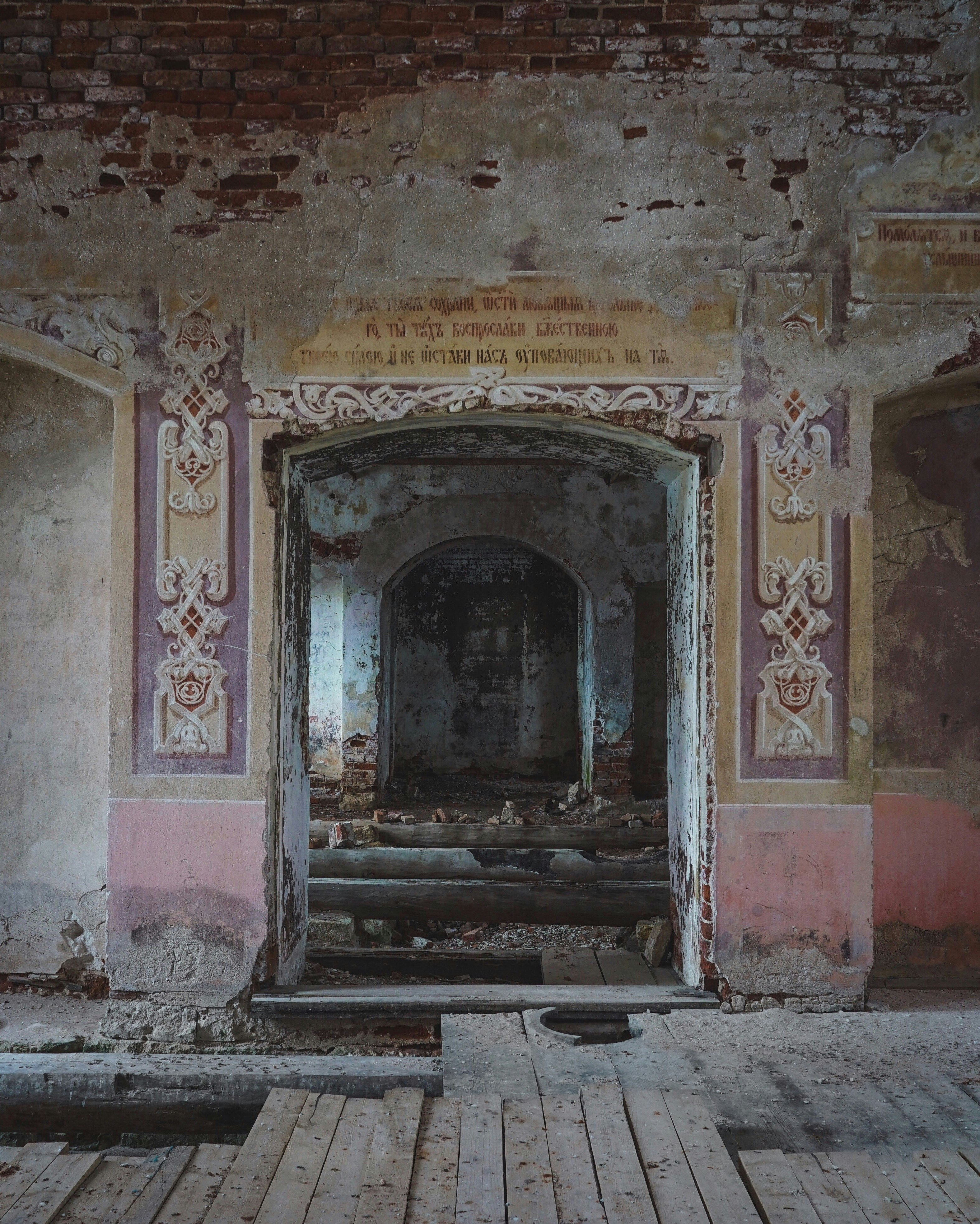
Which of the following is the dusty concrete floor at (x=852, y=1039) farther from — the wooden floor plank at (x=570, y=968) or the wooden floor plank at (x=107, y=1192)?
the wooden floor plank at (x=107, y=1192)

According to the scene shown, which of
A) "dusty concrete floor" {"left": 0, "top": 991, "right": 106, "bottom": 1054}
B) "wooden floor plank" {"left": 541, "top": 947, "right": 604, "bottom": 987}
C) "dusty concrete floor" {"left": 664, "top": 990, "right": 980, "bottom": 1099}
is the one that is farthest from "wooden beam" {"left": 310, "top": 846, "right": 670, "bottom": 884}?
"dusty concrete floor" {"left": 664, "top": 990, "right": 980, "bottom": 1099}

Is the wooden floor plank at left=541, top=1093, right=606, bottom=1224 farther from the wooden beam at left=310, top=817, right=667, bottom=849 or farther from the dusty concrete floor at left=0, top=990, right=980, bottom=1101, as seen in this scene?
the wooden beam at left=310, top=817, right=667, bottom=849

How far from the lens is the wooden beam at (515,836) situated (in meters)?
6.81

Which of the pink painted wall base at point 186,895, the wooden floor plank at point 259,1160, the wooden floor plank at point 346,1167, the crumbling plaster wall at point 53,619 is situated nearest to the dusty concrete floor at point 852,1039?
the wooden floor plank at point 346,1167

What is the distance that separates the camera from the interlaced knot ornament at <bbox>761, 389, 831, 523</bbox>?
385 cm

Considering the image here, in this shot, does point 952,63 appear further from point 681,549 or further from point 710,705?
point 710,705

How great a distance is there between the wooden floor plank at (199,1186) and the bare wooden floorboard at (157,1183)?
0.01 metres

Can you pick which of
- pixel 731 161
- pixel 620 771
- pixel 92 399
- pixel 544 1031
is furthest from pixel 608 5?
pixel 620 771

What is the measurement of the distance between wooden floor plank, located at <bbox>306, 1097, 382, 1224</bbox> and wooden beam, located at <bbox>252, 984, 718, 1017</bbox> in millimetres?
777

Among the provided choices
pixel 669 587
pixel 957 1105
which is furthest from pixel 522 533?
pixel 957 1105

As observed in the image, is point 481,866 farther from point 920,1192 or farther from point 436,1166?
point 920,1192

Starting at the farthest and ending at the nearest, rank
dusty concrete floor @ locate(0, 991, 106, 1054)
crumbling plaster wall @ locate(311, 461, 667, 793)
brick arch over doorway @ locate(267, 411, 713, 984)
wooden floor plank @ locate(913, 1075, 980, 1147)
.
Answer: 1. crumbling plaster wall @ locate(311, 461, 667, 793)
2. brick arch over doorway @ locate(267, 411, 713, 984)
3. dusty concrete floor @ locate(0, 991, 106, 1054)
4. wooden floor plank @ locate(913, 1075, 980, 1147)

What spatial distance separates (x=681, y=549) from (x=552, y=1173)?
2.58 m

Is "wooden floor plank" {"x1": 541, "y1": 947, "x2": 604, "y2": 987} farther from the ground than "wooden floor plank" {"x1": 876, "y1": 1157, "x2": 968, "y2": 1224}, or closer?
closer
